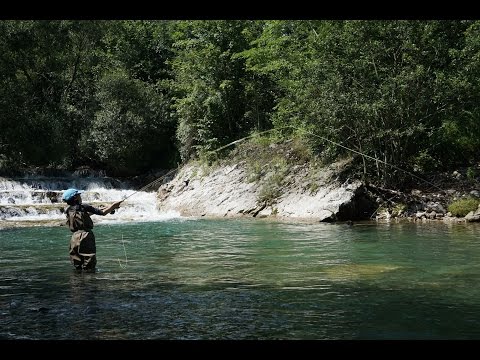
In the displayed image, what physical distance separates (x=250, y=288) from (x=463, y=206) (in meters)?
13.8

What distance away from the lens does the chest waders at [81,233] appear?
34.9 ft

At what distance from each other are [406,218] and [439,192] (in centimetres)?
223

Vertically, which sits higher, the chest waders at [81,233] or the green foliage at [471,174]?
the green foliage at [471,174]

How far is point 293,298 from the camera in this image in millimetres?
8570

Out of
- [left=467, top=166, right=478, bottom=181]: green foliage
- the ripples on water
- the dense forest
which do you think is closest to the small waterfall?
the dense forest

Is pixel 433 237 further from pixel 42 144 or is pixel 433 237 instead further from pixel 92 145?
A: pixel 92 145

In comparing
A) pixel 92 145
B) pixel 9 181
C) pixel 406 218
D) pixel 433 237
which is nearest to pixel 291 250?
pixel 433 237

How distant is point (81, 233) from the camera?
10.6 m

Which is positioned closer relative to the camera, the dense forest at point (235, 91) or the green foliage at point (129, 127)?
the dense forest at point (235, 91)

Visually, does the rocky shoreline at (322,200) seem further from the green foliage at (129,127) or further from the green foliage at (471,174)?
the green foliage at (129,127)

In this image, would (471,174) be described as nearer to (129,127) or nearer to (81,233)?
(81,233)

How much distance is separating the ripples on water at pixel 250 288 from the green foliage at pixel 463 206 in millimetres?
3485

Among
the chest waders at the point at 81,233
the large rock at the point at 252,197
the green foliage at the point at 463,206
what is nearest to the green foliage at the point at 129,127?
the large rock at the point at 252,197

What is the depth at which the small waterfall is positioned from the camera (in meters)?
24.4
